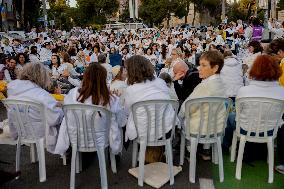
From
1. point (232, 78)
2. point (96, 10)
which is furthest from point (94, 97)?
point (96, 10)

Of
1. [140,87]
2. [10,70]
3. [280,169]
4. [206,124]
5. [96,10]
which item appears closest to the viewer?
[206,124]

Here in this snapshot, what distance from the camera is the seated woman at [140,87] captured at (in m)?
4.70

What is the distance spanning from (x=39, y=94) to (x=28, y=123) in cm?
41

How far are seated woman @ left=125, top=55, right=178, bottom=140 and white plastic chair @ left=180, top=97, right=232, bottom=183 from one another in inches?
10.1

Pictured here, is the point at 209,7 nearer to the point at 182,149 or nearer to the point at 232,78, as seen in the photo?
the point at 232,78

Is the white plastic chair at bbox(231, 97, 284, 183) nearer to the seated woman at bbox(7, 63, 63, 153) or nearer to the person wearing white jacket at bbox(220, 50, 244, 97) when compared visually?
the seated woman at bbox(7, 63, 63, 153)

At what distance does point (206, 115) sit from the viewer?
455cm

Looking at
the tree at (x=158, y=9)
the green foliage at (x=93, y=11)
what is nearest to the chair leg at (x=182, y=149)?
the green foliage at (x=93, y=11)

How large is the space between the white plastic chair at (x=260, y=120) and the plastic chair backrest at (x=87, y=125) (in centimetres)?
160

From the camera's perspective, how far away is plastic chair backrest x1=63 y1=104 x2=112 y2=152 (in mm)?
4243

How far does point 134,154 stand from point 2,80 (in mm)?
5299

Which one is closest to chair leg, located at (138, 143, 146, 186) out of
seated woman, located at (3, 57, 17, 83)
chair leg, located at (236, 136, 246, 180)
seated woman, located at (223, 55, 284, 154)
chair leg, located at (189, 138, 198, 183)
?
chair leg, located at (189, 138, 198, 183)

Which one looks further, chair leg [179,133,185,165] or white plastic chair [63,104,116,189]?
chair leg [179,133,185,165]

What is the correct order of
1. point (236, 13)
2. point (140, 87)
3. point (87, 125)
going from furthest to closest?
point (236, 13) → point (140, 87) → point (87, 125)
